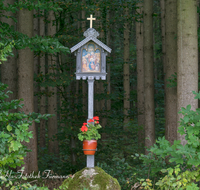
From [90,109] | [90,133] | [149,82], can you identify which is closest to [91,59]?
[90,109]

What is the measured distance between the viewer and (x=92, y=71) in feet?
19.5

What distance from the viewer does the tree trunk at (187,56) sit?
638 centimetres

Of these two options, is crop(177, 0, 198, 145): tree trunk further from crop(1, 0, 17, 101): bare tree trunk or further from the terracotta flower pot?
crop(1, 0, 17, 101): bare tree trunk

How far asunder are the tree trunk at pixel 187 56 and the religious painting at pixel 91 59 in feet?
6.53

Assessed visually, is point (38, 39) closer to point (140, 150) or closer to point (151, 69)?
point (151, 69)

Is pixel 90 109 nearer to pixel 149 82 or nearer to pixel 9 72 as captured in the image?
pixel 9 72

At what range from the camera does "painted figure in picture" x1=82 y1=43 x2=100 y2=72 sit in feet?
19.5

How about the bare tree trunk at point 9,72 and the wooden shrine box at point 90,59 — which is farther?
the bare tree trunk at point 9,72

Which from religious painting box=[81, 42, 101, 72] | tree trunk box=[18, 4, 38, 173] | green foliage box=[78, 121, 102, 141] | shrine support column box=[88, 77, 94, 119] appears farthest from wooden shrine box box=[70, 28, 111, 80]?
tree trunk box=[18, 4, 38, 173]

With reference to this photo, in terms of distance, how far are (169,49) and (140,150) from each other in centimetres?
502

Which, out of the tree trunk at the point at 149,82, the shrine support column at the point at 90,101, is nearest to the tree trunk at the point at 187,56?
the shrine support column at the point at 90,101

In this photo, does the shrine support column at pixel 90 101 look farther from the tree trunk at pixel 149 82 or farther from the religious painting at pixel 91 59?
the tree trunk at pixel 149 82

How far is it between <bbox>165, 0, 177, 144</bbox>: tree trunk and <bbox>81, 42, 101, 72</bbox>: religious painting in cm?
392

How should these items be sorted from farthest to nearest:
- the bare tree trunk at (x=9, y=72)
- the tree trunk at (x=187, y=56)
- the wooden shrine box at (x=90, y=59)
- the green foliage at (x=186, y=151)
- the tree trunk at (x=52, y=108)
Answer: the tree trunk at (x=52, y=108)
the bare tree trunk at (x=9, y=72)
the tree trunk at (x=187, y=56)
the wooden shrine box at (x=90, y=59)
the green foliage at (x=186, y=151)
